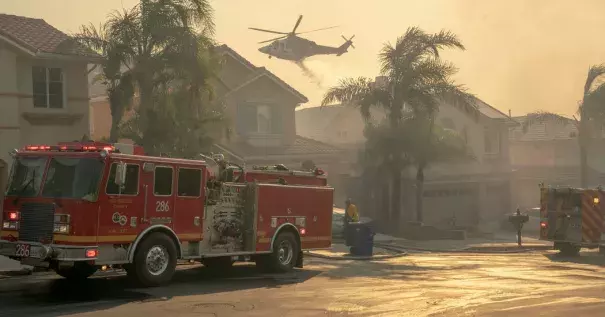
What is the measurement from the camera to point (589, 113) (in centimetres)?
3966

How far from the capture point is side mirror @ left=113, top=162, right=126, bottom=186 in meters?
12.9

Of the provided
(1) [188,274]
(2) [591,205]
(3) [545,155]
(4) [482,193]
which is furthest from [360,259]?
(3) [545,155]

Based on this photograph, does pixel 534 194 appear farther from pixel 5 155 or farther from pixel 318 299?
pixel 318 299

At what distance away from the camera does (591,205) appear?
24.5 meters

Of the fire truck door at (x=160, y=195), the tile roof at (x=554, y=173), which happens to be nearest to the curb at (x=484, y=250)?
the fire truck door at (x=160, y=195)

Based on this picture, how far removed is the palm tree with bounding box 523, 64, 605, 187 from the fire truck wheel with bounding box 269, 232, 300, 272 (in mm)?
26556

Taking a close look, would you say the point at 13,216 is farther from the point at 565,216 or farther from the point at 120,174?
the point at 565,216

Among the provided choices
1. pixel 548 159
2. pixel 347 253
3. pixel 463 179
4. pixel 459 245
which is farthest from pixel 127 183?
pixel 548 159

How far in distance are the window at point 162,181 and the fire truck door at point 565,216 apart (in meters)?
15.4

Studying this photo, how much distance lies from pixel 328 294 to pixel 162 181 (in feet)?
12.3

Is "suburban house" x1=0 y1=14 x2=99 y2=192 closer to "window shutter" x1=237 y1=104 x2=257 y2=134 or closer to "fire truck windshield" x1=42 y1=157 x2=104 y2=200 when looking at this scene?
"fire truck windshield" x1=42 y1=157 x2=104 y2=200

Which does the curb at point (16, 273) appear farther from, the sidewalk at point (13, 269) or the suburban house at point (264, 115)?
the suburban house at point (264, 115)

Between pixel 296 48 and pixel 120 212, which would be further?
pixel 296 48

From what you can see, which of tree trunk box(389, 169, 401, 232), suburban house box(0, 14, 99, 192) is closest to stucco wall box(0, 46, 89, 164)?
suburban house box(0, 14, 99, 192)
